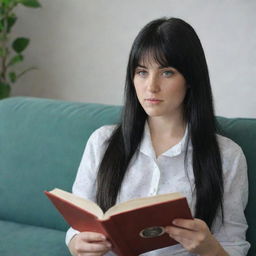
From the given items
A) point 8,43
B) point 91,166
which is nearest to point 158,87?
point 91,166

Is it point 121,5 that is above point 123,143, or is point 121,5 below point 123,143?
above

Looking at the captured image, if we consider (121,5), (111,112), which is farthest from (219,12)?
(111,112)

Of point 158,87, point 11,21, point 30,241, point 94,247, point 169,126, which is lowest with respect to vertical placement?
point 30,241

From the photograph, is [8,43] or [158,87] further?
[8,43]

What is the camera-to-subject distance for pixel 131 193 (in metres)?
1.35

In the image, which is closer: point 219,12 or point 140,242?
point 140,242

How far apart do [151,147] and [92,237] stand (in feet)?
1.21

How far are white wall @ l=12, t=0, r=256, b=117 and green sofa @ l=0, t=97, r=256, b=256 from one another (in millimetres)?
678

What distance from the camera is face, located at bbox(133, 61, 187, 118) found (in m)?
1.24

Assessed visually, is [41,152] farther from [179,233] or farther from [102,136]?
[179,233]

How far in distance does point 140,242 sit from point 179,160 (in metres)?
0.33

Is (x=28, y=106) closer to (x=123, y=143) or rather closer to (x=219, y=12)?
(x=123, y=143)

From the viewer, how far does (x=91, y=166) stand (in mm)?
1410

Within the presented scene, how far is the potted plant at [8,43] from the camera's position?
8.23 feet
